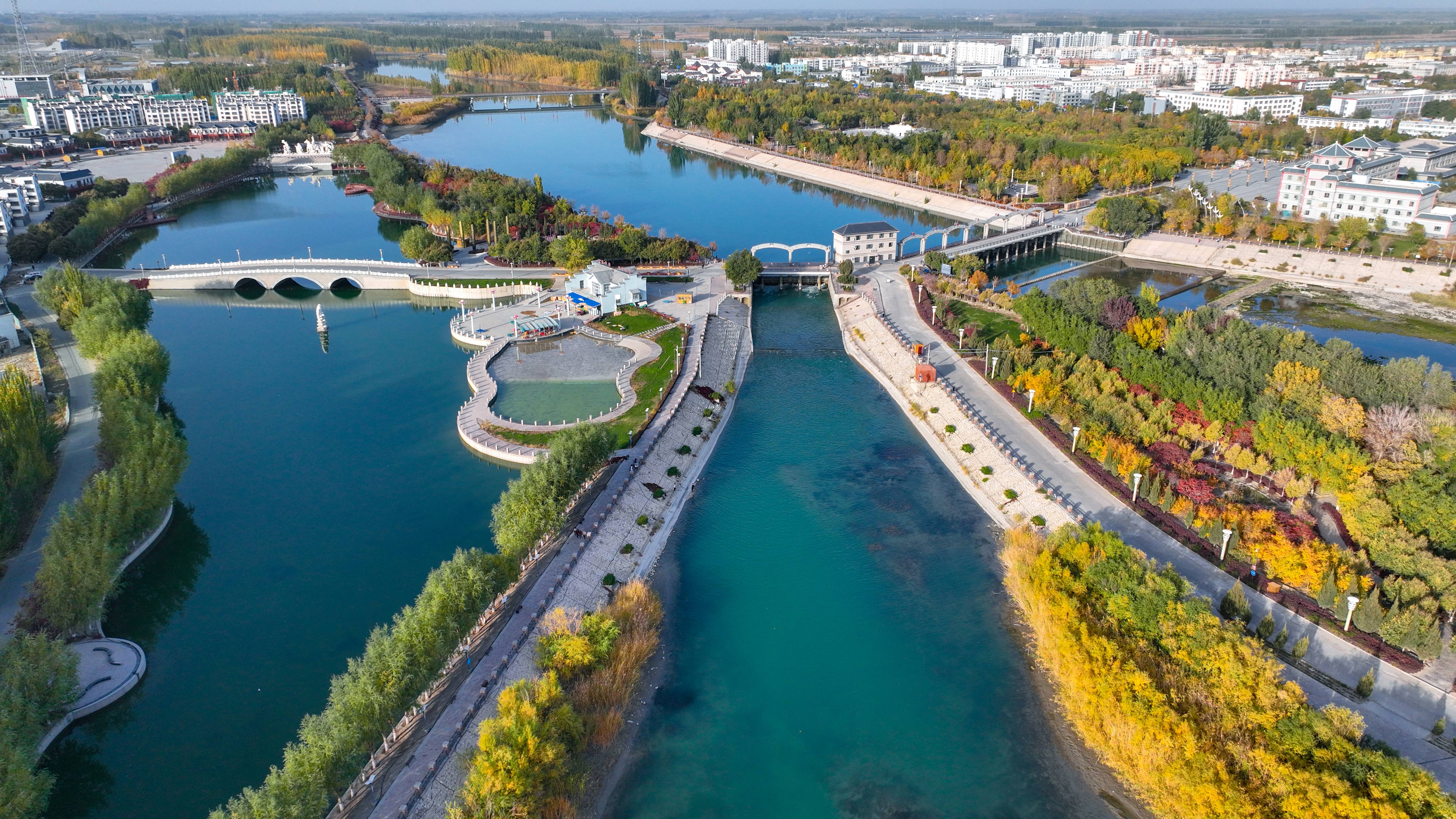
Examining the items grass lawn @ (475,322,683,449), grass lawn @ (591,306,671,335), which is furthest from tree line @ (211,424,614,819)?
grass lawn @ (591,306,671,335)

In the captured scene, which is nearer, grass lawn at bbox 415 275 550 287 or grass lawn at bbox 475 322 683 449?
grass lawn at bbox 475 322 683 449

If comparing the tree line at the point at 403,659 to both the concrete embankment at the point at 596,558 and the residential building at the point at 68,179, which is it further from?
the residential building at the point at 68,179

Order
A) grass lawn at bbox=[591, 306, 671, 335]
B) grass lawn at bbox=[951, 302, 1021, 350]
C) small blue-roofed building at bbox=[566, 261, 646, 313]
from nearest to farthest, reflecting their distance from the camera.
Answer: grass lawn at bbox=[951, 302, 1021, 350] < grass lawn at bbox=[591, 306, 671, 335] < small blue-roofed building at bbox=[566, 261, 646, 313]

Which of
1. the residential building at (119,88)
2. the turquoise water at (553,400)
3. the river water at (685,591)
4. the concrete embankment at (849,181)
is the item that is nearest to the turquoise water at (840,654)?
the river water at (685,591)

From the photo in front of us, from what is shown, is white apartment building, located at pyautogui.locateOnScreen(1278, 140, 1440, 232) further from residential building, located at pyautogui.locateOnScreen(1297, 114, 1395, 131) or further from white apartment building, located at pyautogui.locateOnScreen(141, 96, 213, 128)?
white apartment building, located at pyautogui.locateOnScreen(141, 96, 213, 128)

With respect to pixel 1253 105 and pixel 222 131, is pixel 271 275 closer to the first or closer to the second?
pixel 222 131
